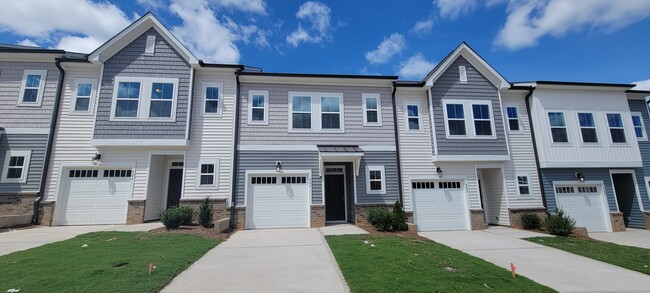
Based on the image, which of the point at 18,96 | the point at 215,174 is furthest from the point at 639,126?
the point at 18,96

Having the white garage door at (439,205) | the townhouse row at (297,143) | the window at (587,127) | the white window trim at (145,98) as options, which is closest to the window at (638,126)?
the townhouse row at (297,143)

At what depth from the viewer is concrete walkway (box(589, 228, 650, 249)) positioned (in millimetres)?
10027

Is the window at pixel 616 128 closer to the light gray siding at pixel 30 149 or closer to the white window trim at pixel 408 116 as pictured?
the white window trim at pixel 408 116

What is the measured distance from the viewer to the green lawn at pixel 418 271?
15.7 ft

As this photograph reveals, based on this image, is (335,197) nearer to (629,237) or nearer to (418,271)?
(418,271)

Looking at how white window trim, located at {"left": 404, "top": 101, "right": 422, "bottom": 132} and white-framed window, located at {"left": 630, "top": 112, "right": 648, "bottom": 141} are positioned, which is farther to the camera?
white-framed window, located at {"left": 630, "top": 112, "right": 648, "bottom": 141}

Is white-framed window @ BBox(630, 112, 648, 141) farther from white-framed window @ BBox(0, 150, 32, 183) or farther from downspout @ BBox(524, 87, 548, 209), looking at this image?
Answer: white-framed window @ BBox(0, 150, 32, 183)

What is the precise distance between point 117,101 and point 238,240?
801 centimetres

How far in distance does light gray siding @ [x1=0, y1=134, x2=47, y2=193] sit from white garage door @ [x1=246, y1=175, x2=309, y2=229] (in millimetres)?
8312

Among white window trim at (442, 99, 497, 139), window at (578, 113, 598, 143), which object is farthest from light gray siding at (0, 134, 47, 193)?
window at (578, 113, 598, 143)

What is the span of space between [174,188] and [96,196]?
2.85 m

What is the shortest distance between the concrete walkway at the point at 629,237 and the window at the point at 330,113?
37.7 ft

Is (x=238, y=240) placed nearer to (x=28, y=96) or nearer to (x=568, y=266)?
(x=568, y=266)

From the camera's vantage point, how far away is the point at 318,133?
1268cm
